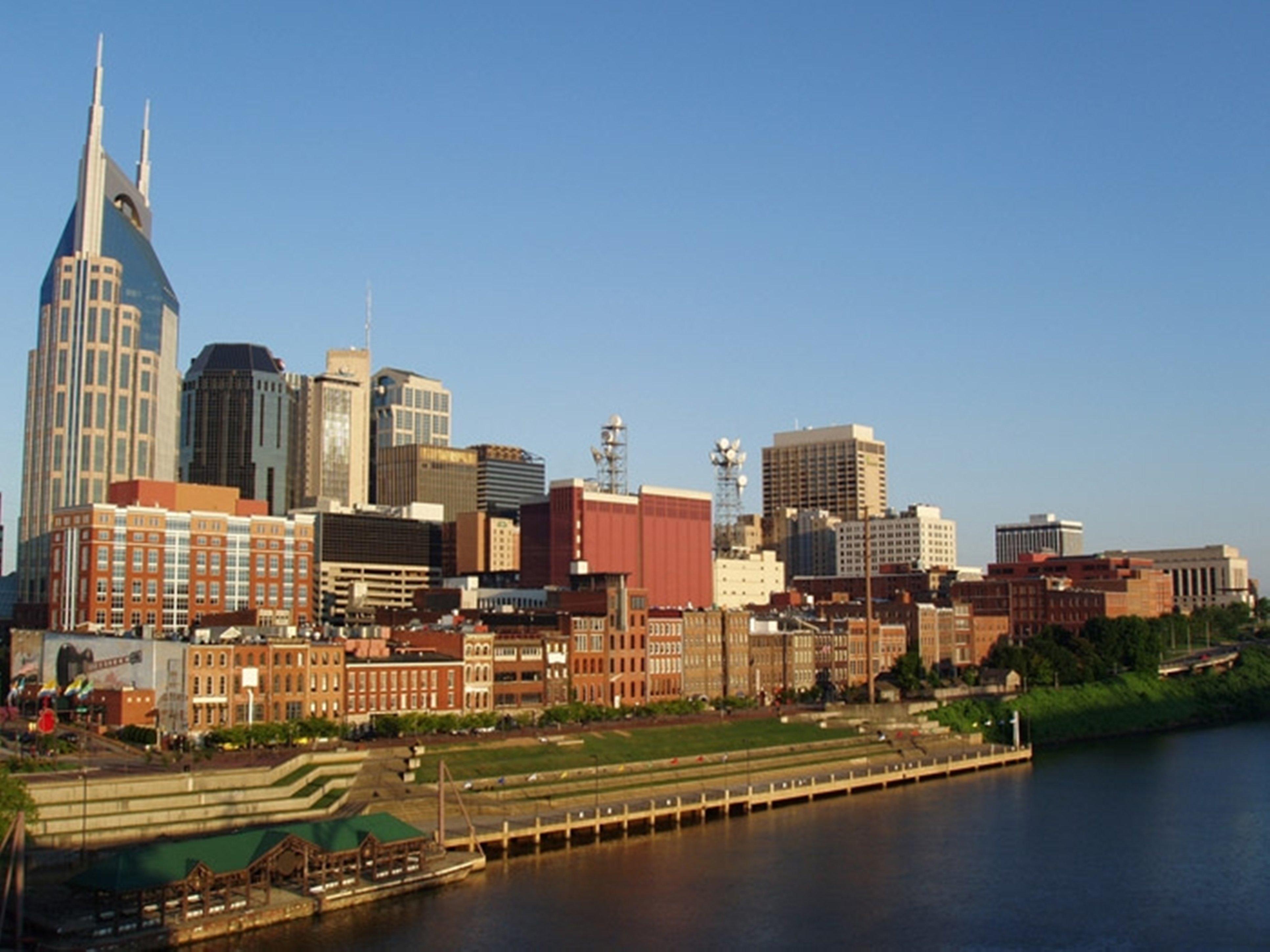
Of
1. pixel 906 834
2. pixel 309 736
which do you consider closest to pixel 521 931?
pixel 906 834

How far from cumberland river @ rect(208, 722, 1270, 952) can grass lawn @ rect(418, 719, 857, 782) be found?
12962 millimetres

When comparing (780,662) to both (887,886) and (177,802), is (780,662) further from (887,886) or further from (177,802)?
(177,802)

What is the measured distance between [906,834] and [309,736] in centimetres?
4678

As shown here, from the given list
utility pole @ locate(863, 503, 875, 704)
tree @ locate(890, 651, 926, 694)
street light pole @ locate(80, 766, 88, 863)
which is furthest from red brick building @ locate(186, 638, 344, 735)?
tree @ locate(890, 651, 926, 694)

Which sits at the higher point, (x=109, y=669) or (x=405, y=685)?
(x=109, y=669)

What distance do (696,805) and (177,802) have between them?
128 ft

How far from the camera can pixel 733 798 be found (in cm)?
11575

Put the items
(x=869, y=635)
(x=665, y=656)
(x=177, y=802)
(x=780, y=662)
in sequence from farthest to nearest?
(x=780, y=662), (x=869, y=635), (x=665, y=656), (x=177, y=802)

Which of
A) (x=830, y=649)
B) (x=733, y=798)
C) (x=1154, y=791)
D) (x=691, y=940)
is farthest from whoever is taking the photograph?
(x=830, y=649)

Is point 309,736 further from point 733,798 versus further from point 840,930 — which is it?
point 840,930

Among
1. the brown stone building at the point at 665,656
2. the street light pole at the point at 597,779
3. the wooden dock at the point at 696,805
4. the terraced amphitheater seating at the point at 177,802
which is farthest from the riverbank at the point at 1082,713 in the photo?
the terraced amphitheater seating at the point at 177,802

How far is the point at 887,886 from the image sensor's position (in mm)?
87375

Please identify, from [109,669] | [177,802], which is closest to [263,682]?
[109,669]

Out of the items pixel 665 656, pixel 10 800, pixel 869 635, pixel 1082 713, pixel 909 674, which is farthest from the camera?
pixel 909 674
